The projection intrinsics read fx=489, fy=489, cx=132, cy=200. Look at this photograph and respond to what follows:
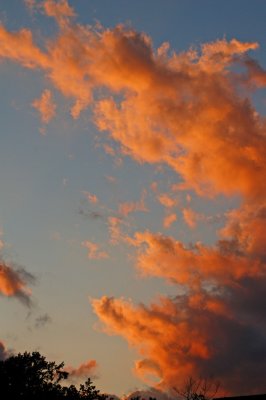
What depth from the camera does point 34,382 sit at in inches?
2256

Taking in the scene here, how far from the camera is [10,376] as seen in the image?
185 ft

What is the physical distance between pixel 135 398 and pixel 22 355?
47.5 feet

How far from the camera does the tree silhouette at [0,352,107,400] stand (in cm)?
5550

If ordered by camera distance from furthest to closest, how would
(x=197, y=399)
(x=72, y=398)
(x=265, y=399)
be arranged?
(x=197, y=399), (x=72, y=398), (x=265, y=399)

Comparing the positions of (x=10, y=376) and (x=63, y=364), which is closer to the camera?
(x=10, y=376)

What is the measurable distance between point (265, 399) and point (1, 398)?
28.6 m

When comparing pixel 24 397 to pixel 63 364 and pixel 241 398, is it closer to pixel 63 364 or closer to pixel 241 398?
pixel 63 364

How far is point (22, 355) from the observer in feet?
192

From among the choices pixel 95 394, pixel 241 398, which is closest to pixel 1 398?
pixel 95 394

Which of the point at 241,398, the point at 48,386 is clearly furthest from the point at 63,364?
the point at 241,398

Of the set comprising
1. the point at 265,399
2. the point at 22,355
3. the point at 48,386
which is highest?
the point at 22,355

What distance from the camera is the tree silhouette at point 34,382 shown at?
5550 centimetres

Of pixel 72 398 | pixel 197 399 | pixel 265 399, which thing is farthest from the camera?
pixel 197 399

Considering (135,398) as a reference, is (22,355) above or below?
above
